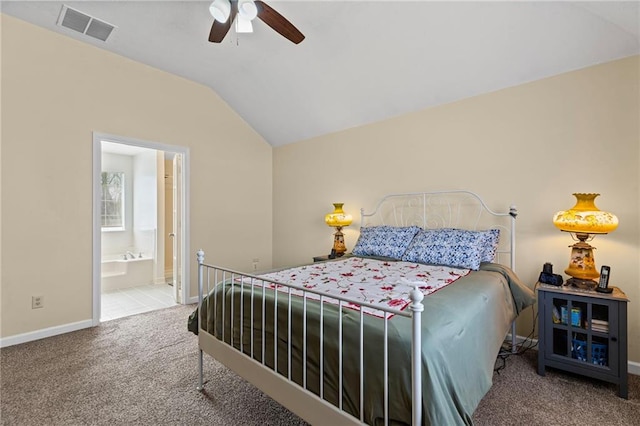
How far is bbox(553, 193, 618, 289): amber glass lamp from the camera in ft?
6.76

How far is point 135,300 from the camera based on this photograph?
4176 millimetres

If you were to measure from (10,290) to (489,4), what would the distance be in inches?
181

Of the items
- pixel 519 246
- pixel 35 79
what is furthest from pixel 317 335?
pixel 35 79

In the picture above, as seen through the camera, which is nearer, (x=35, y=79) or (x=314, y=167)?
(x=35, y=79)

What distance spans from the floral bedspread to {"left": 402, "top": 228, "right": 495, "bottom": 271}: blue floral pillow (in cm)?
8

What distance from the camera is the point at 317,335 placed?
138 cm

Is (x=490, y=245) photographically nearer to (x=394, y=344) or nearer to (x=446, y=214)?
(x=446, y=214)

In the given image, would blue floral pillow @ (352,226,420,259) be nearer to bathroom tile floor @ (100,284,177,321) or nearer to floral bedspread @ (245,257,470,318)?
floral bedspread @ (245,257,470,318)

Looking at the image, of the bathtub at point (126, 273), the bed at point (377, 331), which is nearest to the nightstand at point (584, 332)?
the bed at point (377, 331)

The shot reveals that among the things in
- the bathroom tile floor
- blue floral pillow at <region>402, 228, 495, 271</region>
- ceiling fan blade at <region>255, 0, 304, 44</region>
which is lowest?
the bathroom tile floor

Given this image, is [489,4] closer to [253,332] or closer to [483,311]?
[483,311]

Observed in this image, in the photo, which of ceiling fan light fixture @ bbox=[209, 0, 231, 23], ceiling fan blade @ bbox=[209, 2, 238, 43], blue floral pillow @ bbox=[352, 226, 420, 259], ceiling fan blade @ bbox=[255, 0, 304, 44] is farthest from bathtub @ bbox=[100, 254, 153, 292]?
ceiling fan blade @ bbox=[255, 0, 304, 44]

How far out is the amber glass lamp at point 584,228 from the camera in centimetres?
206

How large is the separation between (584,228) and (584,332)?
2.32 ft
